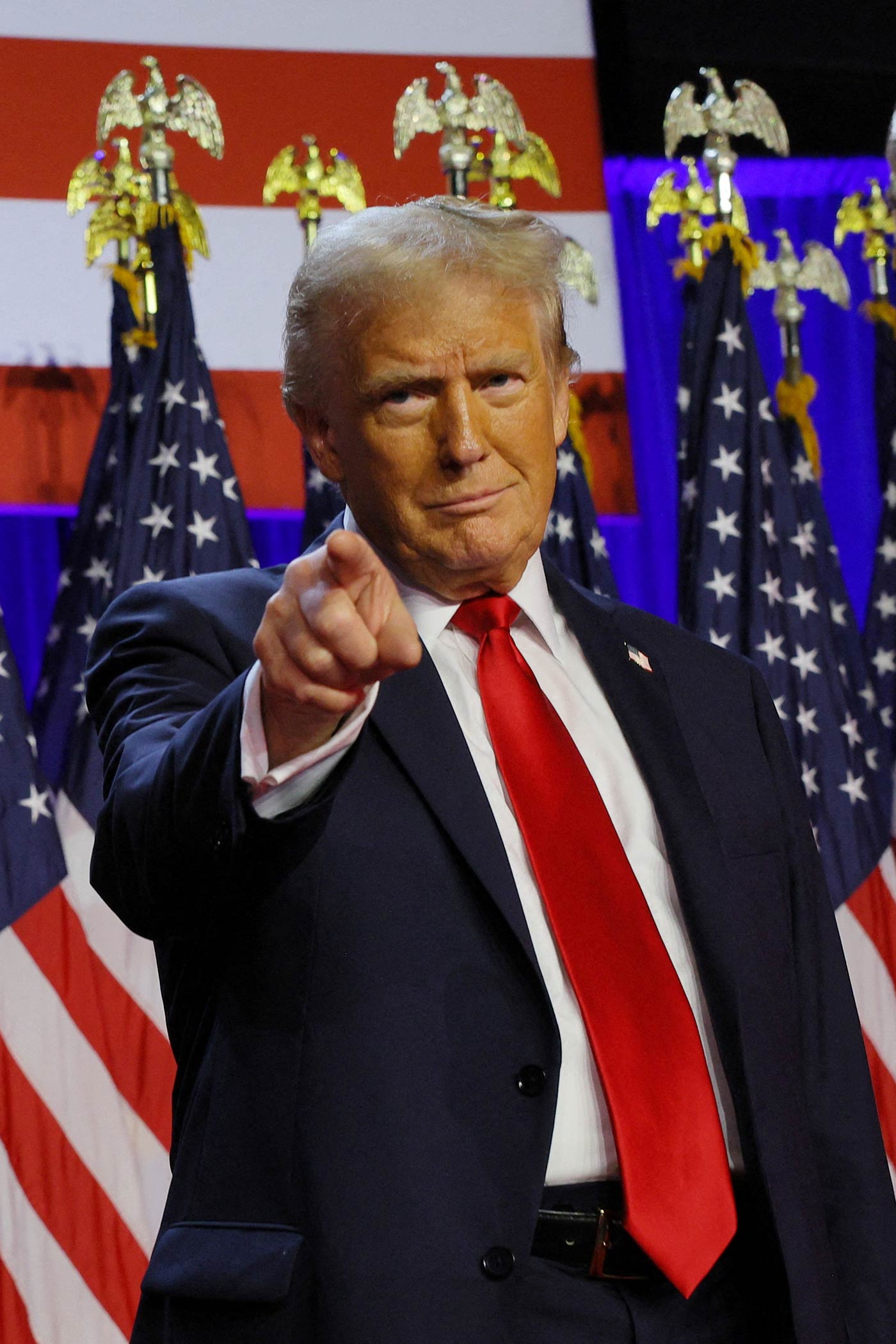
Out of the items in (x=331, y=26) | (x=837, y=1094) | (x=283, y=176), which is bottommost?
(x=837, y=1094)

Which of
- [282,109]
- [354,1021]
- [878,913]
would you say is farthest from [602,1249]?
[282,109]

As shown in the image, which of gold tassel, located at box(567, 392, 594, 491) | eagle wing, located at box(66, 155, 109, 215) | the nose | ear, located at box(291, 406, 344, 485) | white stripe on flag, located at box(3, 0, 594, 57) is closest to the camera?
the nose

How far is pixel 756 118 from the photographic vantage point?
4.18m

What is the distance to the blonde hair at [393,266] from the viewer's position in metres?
1.50

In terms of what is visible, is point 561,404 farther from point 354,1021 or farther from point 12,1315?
point 12,1315

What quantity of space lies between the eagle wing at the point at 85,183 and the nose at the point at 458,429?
8.45 feet

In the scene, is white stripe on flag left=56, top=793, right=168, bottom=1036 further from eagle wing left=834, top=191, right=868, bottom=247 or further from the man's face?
eagle wing left=834, top=191, right=868, bottom=247

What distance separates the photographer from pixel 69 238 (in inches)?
165

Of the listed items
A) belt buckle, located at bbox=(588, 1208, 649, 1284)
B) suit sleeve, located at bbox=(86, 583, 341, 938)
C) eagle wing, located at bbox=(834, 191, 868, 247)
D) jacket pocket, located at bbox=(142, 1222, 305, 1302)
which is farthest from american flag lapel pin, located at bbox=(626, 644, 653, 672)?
eagle wing, located at bbox=(834, 191, 868, 247)

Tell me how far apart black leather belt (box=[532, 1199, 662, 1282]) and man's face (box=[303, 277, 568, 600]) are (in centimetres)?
59

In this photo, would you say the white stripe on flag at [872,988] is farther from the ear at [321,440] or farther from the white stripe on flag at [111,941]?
the ear at [321,440]

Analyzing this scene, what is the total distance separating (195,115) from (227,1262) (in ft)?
10.6

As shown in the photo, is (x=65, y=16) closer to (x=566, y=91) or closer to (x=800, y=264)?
(x=566, y=91)

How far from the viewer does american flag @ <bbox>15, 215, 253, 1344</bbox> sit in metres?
3.38
